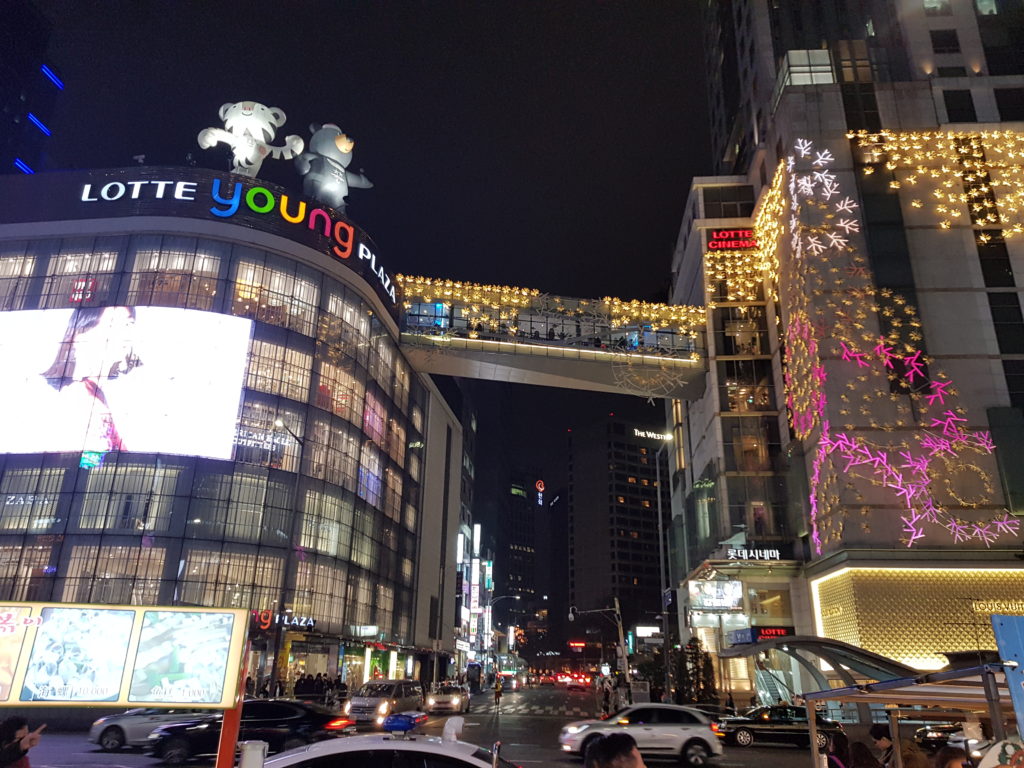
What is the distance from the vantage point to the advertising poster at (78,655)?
5.00 meters

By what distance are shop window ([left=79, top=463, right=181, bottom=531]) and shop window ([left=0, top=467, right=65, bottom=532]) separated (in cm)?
169

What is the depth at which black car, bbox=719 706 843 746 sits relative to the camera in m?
24.4

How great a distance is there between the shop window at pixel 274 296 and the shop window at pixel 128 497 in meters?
11.0

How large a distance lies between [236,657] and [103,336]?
142ft

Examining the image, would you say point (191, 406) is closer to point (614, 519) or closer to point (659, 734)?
point (659, 734)

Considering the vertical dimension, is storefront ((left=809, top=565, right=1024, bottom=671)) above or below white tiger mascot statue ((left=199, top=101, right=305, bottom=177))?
below

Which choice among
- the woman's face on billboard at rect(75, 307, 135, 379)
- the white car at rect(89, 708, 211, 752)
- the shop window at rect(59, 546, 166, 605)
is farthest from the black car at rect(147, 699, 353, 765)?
the woman's face on billboard at rect(75, 307, 135, 379)

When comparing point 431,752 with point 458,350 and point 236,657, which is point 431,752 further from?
point 458,350

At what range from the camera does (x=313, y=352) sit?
47.4 m

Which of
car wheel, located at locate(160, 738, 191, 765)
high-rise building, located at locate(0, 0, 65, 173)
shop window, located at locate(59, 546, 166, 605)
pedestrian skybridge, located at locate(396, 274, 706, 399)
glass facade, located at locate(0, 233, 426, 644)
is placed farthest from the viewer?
high-rise building, located at locate(0, 0, 65, 173)

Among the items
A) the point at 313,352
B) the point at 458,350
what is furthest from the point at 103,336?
the point at 458,350

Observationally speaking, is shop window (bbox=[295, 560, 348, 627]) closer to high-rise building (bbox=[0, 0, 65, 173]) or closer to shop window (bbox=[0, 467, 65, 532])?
shop window (bbox=[0, 467, 65, 532])

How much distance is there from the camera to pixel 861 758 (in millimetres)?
10102

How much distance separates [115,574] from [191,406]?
9852 millimetres
